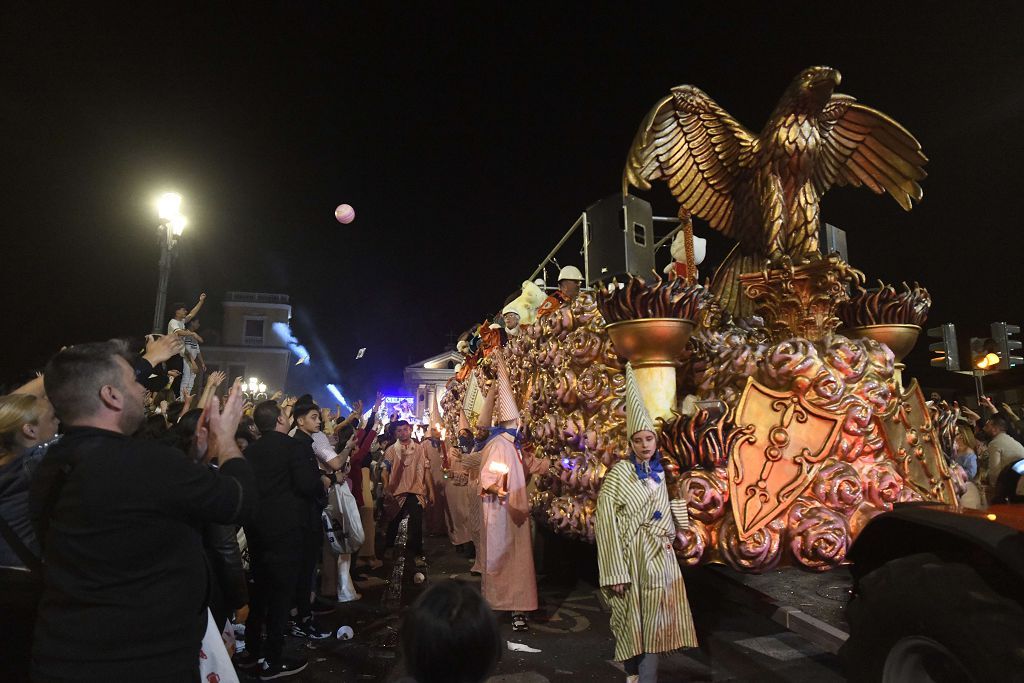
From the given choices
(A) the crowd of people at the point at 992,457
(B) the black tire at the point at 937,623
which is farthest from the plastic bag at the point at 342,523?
(A) the crowd of people at the point at 992,457

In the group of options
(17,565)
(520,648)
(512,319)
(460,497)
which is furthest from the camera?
(460,497)

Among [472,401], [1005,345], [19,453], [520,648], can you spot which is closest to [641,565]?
[520,648]

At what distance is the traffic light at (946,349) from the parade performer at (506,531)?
762cm

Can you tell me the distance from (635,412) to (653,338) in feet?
2.41

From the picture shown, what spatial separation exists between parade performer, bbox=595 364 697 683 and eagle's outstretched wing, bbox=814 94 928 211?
3713mm

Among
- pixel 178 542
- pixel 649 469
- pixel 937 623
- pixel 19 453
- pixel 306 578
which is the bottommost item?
pixel 306 578

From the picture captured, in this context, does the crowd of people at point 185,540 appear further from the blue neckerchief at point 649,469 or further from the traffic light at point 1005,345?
the traffic light at point 1005,345

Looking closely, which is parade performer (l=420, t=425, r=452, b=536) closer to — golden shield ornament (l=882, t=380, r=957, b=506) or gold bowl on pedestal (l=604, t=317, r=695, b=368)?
gold bowl on pedestal (l=604, t=317, r=695, b=368)

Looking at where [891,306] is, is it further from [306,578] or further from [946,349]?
[306,578]

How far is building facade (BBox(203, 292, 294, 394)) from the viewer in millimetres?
39875

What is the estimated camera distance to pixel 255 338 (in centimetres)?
4172

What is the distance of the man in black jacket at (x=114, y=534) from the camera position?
2006 mm

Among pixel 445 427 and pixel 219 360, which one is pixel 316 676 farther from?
pixel 219 360

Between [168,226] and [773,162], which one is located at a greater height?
[168,226]
